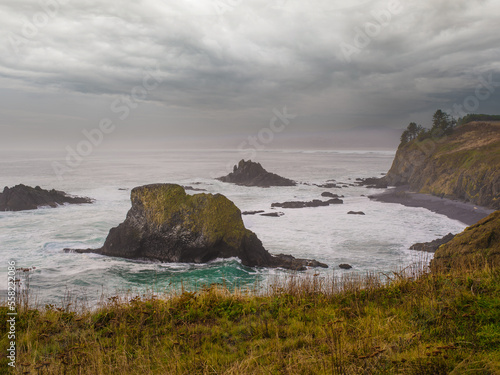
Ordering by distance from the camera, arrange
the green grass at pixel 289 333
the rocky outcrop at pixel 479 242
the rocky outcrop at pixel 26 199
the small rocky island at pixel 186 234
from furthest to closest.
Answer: the rocky outcrop at pixel 26 199, the small rocky island at pixel 186 234, the rocky outcrop at pixel 479 242, the green grass at pixel 289 333

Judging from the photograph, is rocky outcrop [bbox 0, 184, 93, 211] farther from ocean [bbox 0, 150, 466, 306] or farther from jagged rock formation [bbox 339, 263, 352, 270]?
jagged rock formation [bbox 339, 263, 352, 270]

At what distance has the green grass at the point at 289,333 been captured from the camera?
15.5 ft

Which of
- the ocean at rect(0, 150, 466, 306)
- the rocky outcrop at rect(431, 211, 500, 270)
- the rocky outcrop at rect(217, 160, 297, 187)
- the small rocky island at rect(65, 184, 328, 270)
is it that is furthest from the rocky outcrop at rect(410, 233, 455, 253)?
the rocky outcrop at rect(217, 160, 297, 187)

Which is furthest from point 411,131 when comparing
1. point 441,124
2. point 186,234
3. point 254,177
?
point 186,234

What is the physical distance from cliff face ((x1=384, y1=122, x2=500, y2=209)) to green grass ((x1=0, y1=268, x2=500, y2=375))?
3832cm

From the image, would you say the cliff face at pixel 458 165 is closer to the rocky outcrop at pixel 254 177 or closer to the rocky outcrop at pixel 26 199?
the rocky outcrop at pixel 254 177

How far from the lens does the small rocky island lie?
70.3 ft

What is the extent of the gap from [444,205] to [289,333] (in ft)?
141

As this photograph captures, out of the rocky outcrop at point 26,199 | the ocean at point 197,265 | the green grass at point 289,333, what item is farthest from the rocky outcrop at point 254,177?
the green grass at point 289,333

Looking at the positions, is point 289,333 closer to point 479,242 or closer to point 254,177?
point 479,242

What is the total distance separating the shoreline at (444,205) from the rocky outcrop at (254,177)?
69.9 ft

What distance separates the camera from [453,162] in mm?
53250

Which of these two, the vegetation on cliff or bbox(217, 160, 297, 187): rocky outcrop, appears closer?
the vegetation on cliff

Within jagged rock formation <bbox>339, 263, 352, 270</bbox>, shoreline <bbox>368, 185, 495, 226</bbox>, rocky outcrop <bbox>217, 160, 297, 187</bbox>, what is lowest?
jagged rock formation <bbox>339, 263, 352, 270</bbox>
